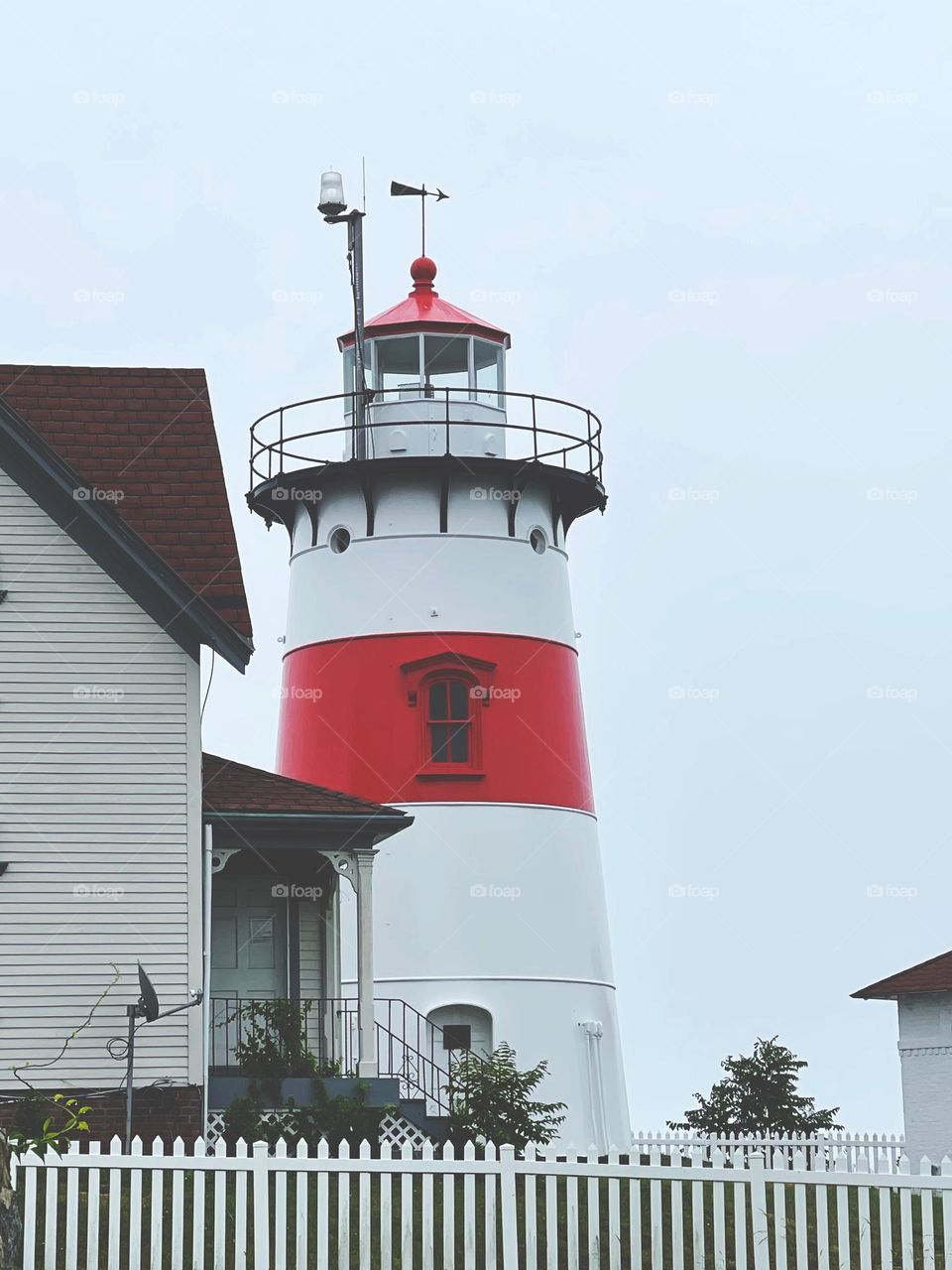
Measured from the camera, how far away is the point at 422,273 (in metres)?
31.1

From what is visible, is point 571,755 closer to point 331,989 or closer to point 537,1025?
point 537,1025

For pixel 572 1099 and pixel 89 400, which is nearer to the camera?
pixel 89 400

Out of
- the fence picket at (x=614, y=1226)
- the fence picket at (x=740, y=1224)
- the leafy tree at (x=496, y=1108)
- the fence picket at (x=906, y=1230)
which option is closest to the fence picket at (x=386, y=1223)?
the fence picket at (x=614, y=1226)

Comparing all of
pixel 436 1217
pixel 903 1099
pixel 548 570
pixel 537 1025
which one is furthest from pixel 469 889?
pixel 436 1217

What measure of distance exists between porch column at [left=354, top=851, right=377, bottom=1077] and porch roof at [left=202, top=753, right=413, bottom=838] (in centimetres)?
41

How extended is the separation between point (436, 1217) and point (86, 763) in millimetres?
5702

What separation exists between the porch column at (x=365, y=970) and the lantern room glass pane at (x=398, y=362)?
9.56 meters

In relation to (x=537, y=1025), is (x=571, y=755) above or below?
above

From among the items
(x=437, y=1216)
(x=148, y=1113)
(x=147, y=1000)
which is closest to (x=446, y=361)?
(x=147, y=1000)

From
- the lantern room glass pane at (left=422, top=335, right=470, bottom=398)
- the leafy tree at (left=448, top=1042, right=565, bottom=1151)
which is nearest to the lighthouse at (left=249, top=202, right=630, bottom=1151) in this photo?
the lantern room glass pane at (left=422, top=335, right=470, bottom=398)

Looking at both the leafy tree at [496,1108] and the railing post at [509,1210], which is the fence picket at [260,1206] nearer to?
the railing post at [509,1210]

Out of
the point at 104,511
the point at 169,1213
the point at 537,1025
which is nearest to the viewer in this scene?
the point at 169,1213

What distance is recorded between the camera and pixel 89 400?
71.5 feet

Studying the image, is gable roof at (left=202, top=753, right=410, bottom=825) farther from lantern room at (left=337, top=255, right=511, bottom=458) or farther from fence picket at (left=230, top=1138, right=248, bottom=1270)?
lantern room at (left=337, top=255, right=511, bottom=458)
